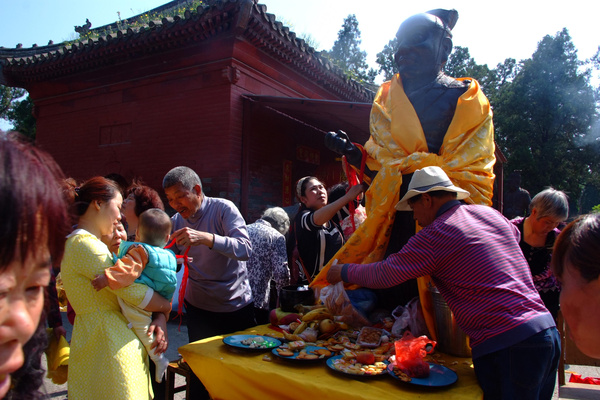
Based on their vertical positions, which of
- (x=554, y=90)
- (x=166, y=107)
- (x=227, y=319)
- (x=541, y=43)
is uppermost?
(x=541, y=43)

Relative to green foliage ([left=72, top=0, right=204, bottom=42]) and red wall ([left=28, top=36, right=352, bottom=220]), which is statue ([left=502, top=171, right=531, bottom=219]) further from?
green foliage ([left=72, top=0, right=204, bottom=42])

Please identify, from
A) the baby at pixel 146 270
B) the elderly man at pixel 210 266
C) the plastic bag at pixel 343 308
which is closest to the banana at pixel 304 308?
the plastic bag at pixel 343 308

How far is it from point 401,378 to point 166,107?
7385 mm

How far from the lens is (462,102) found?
2656 millimetres

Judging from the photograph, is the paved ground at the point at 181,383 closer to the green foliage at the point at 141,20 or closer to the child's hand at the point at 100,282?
the child's hand at the point at 100,282

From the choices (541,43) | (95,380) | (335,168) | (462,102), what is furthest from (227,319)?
(541,43)

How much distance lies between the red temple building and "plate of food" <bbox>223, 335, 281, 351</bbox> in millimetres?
4766

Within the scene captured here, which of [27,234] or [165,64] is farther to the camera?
[165,64]

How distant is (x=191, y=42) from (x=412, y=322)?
258 inches

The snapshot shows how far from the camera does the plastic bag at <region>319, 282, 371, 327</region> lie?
247 centimetres

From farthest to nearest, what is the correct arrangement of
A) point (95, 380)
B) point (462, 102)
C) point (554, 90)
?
1. point (554, 90)
2. point (462, 102)
3. point (95, 380)

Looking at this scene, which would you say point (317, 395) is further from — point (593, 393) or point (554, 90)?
point (554, 90)

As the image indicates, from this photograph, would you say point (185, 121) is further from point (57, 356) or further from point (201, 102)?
point (57, 356)

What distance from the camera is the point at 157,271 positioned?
2104mm
